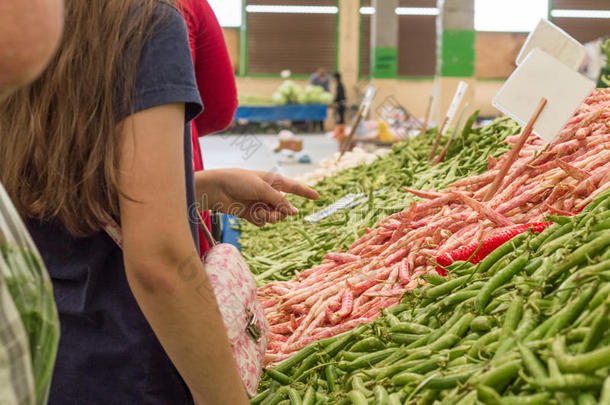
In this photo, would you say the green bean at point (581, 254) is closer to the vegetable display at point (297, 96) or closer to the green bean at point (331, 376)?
the green bean at point (331, 376)

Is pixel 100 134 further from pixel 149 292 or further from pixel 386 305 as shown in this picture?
pixel 386 305

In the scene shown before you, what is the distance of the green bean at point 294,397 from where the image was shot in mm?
1523

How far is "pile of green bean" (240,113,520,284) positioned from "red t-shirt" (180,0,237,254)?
86cm

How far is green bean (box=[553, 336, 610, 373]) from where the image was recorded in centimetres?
98

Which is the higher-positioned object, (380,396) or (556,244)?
(556,244)

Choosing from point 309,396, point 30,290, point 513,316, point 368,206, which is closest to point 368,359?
point 309,396

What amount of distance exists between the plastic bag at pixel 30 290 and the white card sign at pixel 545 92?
1.86m

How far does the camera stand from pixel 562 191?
1.96 metres

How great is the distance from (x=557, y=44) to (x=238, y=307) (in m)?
1.90

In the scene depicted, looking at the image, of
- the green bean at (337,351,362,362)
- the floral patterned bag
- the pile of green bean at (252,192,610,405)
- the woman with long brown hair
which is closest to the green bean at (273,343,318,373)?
the pile of green bean at (252,192,610,405)

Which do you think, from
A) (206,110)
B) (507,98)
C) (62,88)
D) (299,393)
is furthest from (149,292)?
(507,98)

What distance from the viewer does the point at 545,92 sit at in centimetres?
214

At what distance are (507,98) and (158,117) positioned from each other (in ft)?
5.34

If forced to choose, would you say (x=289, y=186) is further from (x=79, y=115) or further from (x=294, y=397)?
→ (x=79, y=115)
